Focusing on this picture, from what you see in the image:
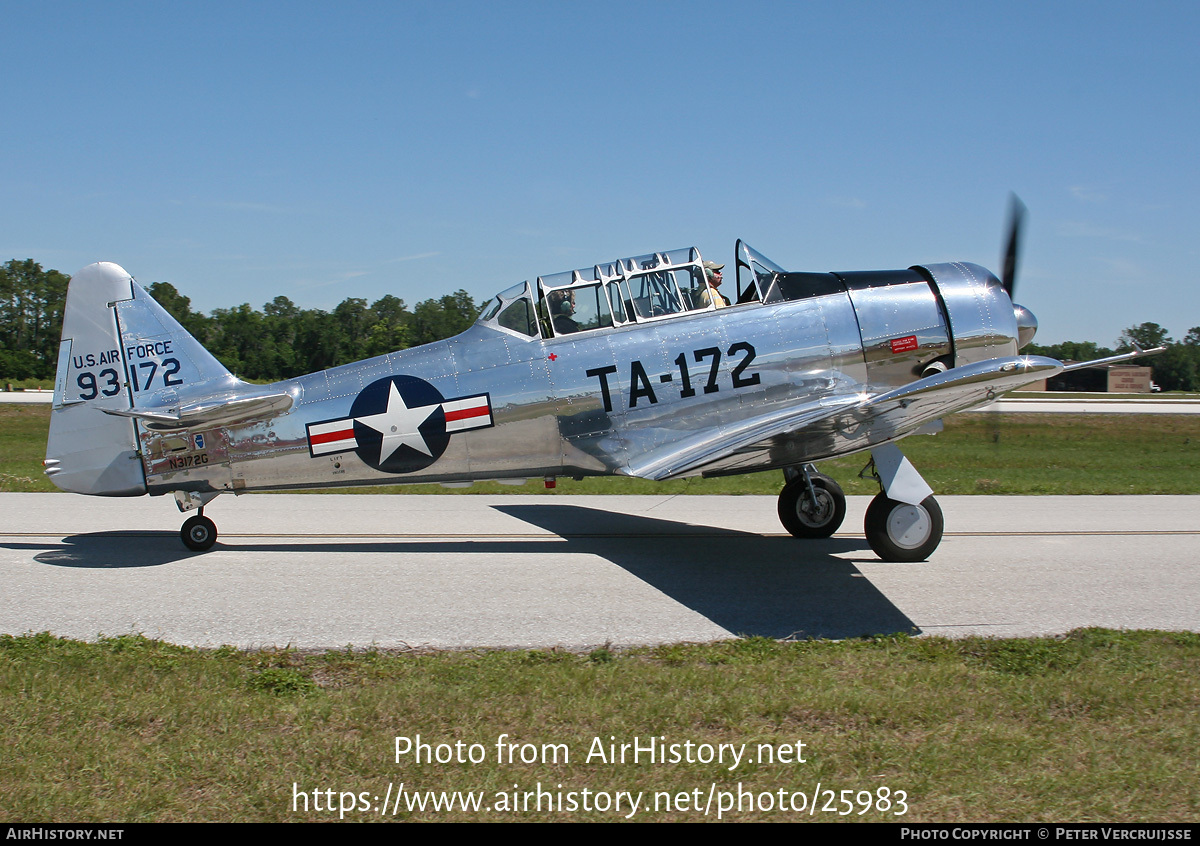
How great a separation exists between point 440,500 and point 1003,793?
10836 mm

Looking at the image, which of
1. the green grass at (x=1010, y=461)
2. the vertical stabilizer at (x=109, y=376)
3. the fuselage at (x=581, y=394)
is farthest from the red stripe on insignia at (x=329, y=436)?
the green grass at (x=1010, y=461)

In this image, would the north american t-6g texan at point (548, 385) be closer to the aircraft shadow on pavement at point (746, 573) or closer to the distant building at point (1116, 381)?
the aircraft shadow on pavement at point (746, 573)

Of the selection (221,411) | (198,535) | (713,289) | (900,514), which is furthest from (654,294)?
(198,535)

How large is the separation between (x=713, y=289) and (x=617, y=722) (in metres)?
5.56

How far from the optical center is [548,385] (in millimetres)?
8805

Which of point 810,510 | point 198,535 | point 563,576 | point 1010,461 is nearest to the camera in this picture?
point 563,576

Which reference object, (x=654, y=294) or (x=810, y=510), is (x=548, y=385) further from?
(x=810, y=510)

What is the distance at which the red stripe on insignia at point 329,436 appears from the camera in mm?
8828

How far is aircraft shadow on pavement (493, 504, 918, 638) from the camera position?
659 cm

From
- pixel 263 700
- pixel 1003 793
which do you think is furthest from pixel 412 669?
pixel 1003 793

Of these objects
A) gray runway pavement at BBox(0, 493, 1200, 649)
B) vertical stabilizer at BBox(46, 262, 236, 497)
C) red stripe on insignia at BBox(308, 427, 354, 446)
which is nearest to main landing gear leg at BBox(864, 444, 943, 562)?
gray runway pavement at BBox(0, 493, 1200, 649)

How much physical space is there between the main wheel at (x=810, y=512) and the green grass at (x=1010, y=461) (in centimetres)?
200

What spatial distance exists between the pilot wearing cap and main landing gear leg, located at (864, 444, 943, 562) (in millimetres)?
2214

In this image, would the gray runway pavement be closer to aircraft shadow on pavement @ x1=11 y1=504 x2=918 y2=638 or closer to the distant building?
aircraft shadow on pavement @ x1=11 y1=504 x2=918 y2=638
